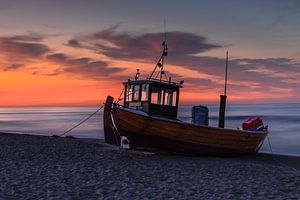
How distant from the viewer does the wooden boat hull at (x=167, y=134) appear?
61.1 feet

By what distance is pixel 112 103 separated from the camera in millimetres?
19828

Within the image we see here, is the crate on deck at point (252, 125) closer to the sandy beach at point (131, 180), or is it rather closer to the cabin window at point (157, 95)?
the cabin window at point (157, 95)

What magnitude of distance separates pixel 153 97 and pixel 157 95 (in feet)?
0.99

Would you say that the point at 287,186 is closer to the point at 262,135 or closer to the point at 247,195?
the point at 247,195

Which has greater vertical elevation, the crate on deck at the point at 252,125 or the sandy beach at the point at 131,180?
the crate on deck at the point at 252,125

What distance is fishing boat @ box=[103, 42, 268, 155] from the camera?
18719mm

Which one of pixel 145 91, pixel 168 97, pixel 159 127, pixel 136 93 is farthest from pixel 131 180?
pixel 168 97

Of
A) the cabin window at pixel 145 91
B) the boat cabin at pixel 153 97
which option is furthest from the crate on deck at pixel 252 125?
the cabin window at pixel 145 91

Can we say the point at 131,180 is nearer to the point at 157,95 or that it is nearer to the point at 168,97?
the point at 157,95

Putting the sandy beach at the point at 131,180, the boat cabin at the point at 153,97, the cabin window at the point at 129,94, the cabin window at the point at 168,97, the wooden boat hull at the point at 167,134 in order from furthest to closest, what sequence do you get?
the cabin window at the point at 129,94 < the cabin window at the point at 168,97 < the boat cabin at the point at 153,97 < the wooden boat hull at the point at 167,134 < the sandy beach at the point at 131,180

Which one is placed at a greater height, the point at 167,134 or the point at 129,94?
the point at 129,94

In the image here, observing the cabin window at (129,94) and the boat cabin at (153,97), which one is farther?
the cabin window at (129,94)

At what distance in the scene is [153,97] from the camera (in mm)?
20141

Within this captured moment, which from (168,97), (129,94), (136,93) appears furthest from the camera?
(129,94)
